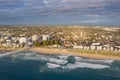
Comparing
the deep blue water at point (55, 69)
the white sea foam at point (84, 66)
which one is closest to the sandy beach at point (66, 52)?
the deep blue water at point (55, 69)

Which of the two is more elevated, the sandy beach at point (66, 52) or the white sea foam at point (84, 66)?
the sandy beach at point (66, 52)

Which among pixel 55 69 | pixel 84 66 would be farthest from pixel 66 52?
pixel 55 69

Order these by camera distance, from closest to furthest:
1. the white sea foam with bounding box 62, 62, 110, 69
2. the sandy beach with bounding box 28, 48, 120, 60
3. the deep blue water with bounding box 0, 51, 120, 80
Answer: the deep blue water with bounding box 0, 51, 120, 80 → the white sea foam with bounding box 62, 62, 110, 69 → the sandy beach with bounding box 28, 48, 120, 60

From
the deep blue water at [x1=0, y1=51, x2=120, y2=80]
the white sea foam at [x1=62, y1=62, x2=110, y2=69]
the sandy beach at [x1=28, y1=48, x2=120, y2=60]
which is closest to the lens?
the deep blue water at [x1=0, y1=51, x2=120, y2=80]

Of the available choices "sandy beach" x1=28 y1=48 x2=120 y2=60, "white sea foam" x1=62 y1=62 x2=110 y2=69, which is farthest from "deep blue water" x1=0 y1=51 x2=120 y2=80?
"sandy beach" x1=28 y1=48 x2=120 y2=60

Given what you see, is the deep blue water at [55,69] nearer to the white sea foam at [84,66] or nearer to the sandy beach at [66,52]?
the white sea foam at [84,66]

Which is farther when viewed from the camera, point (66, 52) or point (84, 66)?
point (66, 52)

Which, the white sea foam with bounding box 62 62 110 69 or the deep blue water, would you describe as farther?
the white sea foam with bounding box 62 62 110 69

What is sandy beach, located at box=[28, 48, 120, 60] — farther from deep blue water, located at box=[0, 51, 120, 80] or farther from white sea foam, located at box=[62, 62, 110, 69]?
white sea foam, located at box=[62, 62, 110, 69]

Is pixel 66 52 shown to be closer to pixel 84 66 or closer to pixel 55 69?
pixel 84 66
